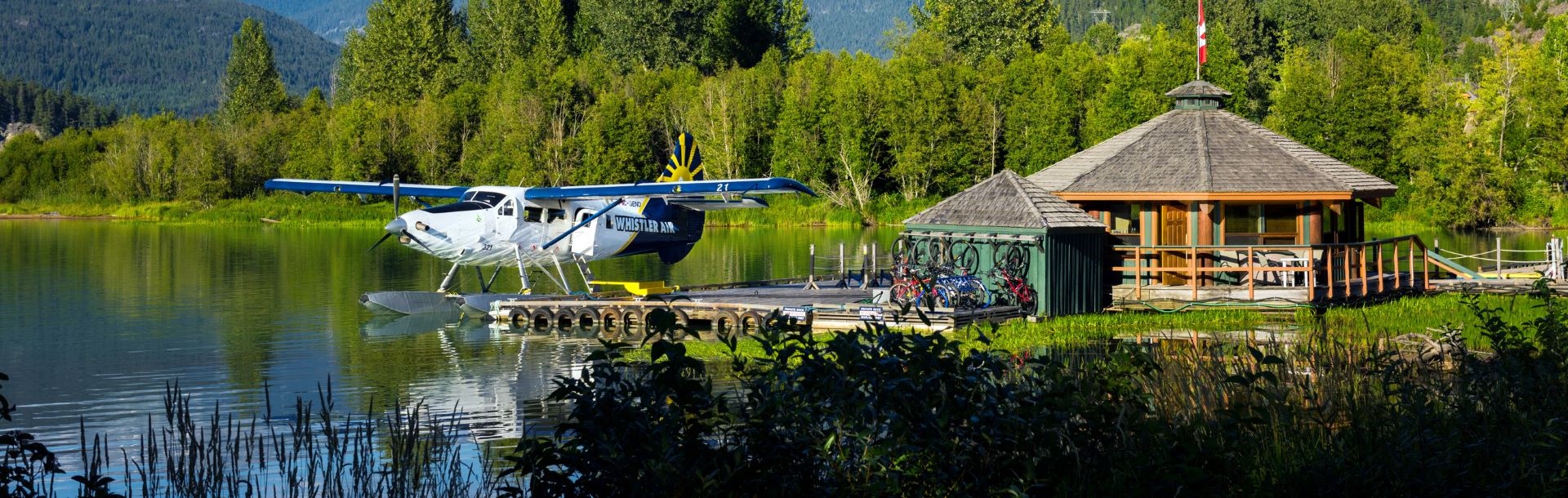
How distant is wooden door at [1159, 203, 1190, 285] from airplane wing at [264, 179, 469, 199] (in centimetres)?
1128

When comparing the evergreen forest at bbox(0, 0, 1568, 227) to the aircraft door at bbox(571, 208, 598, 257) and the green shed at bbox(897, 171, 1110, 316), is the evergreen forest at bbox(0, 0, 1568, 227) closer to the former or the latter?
the green shed at bbox(897, 171, 1110, 316)

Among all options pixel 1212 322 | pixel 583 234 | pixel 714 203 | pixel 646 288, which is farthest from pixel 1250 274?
pixel 583 234

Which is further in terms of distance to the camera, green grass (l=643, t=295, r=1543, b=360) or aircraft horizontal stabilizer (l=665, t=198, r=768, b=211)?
aircraft horizontal stabilizer (l=665, t=198, r=768, b=211)

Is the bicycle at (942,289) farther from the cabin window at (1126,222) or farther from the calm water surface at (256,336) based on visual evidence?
the calm water surface at (256,336)

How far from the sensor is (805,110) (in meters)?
61.9

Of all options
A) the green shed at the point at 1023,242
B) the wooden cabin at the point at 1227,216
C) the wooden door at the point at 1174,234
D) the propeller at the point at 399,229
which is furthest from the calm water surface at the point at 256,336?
the wooden door at the point at 1174,234

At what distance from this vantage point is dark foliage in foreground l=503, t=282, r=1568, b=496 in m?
6.51

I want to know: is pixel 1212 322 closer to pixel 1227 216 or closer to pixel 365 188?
pixel 1227 216

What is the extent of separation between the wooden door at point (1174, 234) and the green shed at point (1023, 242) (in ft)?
4.30

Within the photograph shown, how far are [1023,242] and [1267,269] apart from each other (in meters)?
3.42

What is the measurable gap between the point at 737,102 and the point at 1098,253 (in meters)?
43.8

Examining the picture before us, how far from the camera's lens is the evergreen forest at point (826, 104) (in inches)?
2064

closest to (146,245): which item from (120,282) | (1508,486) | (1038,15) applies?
(120,282)

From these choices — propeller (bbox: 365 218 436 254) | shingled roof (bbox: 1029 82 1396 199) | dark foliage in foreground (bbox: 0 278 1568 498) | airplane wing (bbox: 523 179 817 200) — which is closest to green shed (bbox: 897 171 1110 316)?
shingled roof (bbox: 1029 82 1396 199)
